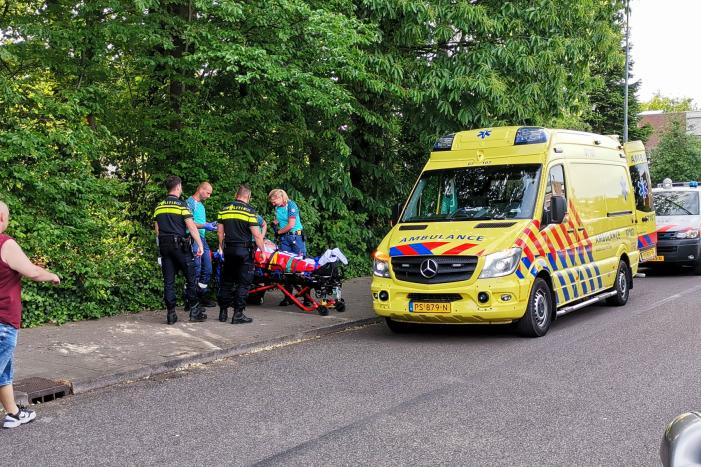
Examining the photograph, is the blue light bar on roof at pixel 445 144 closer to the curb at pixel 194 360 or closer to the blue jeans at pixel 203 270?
the curb at pixel 194 360

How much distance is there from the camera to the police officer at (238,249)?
369 inches

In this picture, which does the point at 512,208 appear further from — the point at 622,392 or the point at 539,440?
the point at 539,440

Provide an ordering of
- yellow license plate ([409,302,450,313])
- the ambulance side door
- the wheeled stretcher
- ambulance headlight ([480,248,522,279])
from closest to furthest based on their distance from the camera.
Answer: ambulance headlight ([480,248,522,279]) < yellow license plate ([409,302,450,313]) < the wheeled stretcher < the ambulance side door

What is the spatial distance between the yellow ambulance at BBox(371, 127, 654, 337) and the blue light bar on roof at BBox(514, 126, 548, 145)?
0.01m

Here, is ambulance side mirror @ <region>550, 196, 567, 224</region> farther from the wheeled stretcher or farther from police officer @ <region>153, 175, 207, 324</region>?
police officer @ <region>153, 175, 207, 324</region>

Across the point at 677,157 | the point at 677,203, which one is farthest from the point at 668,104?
the point at 677,203

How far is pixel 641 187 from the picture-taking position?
51.3ft

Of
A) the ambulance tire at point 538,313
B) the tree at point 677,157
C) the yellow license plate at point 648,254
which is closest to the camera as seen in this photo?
the ambulance tire at point 538,313

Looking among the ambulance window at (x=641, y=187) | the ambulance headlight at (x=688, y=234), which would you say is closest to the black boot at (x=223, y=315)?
the ambulance window at (x=641, y=187)

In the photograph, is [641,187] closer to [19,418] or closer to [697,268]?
[697,268]

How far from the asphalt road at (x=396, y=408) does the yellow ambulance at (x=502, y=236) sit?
0.51 meters

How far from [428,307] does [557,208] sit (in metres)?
2.05

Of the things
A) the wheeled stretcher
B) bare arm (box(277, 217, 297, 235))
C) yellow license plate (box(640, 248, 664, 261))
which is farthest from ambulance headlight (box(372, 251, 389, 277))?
yellow license plate (box(640, 248, 664, 261))

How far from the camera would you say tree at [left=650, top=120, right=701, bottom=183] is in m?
41.7
